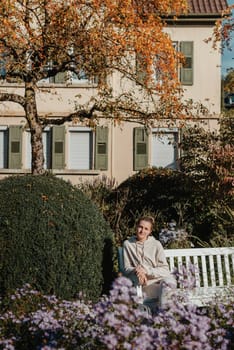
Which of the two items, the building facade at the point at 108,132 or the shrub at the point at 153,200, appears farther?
the building facade at the point at 108,132

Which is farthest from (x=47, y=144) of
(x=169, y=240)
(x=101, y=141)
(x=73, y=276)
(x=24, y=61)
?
(x=73, y=276)

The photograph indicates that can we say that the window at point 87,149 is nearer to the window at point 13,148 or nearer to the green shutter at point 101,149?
the green shutter at point 101,149

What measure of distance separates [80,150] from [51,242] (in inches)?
674

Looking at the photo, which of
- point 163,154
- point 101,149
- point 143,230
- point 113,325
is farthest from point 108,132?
point 113,325

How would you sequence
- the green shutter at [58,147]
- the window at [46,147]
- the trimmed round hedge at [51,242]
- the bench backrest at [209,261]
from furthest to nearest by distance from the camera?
the window at [46,147], the green shutter at [58,147], the bench backrest at [209,261], the trimmed round hedge at [51,242]

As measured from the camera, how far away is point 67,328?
5531 millimetres

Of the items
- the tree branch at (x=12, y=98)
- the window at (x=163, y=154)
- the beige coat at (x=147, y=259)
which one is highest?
the tree branch at (x=12, y=98)

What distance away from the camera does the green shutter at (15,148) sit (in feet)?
78.1

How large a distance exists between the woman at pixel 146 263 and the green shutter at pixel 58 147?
625 inches

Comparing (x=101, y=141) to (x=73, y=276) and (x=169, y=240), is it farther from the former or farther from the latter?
(x=73, y=276)

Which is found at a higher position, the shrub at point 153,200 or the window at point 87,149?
the window at point 87,149

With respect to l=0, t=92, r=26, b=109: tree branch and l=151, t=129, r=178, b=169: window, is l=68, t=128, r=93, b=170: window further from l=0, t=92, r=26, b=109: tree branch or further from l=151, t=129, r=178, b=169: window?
l=0, t=92, r=26, b=109: tree branch

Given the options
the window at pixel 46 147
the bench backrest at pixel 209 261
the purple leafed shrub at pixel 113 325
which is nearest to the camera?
the purple leafed shrub at pixel 113 325

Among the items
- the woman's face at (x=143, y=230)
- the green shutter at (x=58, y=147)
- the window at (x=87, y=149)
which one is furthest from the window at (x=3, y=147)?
the woman's face at (x=143, y=230)
